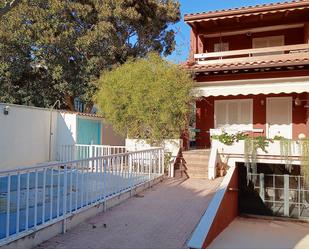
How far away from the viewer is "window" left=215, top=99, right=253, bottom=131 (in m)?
18.7

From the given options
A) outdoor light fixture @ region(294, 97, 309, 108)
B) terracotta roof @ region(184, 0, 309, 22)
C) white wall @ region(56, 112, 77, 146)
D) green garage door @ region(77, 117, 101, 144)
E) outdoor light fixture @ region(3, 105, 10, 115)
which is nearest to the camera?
outdoor light fixture @ region(3, 105, 10, 115)

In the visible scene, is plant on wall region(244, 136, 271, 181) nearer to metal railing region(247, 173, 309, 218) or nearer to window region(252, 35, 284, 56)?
metal railing region(247, 173, 309, 218)

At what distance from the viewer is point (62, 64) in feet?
74.9

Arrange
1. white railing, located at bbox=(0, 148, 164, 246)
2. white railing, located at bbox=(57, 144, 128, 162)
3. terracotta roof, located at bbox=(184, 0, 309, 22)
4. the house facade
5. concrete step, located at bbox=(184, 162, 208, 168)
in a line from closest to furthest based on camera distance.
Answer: white railing, located at bbox=(0, 148, 164, 246)
concrete step, located at bbox=(184, 162, 208, 168)
the house facade
white railing, located at bbox=(57, 144, 128, 162)
terracotta roof, located at bbox=(184, 0, 309, 22)

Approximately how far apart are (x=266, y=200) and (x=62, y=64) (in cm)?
1511

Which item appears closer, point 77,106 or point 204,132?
point 204,132

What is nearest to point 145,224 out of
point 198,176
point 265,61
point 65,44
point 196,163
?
point 198,176

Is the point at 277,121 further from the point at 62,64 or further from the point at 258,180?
the point at 62,64

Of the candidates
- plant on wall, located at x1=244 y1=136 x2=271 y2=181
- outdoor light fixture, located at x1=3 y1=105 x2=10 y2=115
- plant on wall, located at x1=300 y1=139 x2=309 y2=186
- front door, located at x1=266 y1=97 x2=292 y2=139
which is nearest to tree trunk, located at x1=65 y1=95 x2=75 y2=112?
outdoor light fixture, located at x1=3 y1=105 x2=10 y2=115

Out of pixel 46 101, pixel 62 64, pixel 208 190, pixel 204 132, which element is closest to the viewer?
pixel 208 190

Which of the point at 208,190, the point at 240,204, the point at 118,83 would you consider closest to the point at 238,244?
the point at 208,190

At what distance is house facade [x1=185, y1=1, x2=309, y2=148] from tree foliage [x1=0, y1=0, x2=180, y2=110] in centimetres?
566

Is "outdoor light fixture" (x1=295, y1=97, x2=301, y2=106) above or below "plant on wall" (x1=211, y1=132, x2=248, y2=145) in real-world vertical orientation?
above

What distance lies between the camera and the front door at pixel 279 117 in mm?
17984
